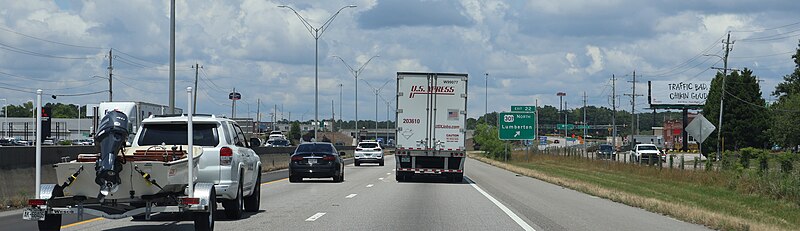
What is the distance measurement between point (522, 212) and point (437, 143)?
1430cm

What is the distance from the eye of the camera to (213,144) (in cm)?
1605

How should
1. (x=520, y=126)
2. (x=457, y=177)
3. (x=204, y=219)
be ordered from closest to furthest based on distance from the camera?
(x=204, y=219), (x=457, y=177), (x=520, y=126)

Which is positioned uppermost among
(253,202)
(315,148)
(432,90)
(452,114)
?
(432,90)

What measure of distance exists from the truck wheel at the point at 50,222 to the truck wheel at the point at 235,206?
3.60 meters

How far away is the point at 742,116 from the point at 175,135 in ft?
273

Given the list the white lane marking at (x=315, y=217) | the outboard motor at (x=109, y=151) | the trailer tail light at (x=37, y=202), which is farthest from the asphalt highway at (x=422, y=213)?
the outboard motor at (x=109, y=151)

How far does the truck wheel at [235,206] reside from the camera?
54.6ft

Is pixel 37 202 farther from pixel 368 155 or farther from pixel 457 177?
pixel 368 155

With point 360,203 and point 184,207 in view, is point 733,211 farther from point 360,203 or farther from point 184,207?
point 184,207

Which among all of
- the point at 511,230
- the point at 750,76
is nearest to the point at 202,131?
the point at 511,230

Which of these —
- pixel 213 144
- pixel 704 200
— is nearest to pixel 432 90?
pixel 704 200

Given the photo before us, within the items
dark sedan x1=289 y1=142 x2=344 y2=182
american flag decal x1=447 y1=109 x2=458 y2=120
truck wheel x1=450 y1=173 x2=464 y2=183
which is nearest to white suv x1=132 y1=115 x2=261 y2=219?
dark sedan x1=289 y1=142 x2=344 y2=182

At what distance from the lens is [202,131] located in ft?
53.2

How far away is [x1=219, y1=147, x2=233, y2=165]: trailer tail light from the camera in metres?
15.8
